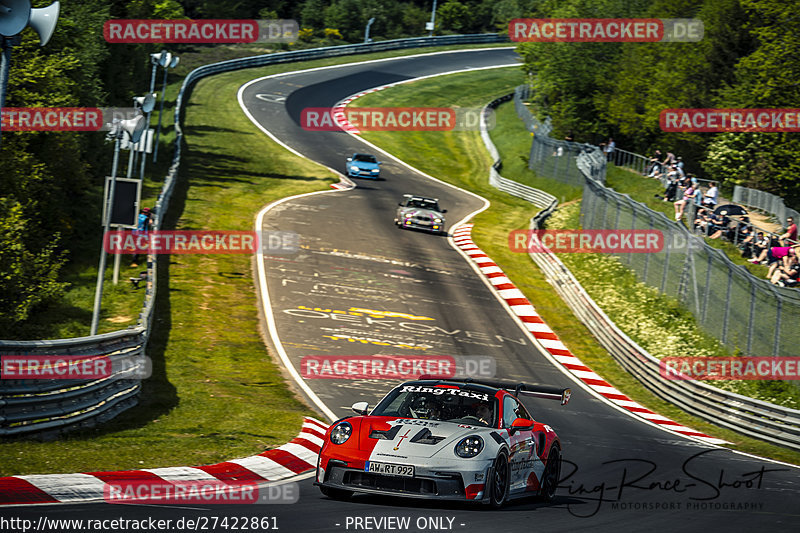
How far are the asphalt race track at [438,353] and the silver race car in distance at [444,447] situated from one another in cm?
23

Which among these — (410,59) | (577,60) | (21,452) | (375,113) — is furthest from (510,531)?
(410,59)

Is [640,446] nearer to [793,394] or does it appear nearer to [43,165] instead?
[793,394]

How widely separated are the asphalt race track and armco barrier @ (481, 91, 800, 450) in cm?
208

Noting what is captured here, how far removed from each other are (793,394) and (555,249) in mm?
16383

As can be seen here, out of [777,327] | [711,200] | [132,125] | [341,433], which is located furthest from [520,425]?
[711,200]

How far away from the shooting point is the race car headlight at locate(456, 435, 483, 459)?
32.7 ft

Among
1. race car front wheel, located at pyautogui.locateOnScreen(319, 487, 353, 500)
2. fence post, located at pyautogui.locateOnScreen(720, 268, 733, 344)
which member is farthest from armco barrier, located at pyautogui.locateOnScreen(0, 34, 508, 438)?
fence post, located at pyautogui.locateOnScreen(720, 268, 733, 344)

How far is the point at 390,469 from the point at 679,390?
14.9 meters

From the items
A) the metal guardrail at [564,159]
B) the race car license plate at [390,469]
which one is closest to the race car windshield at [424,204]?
the metal guardrail at [564,159]

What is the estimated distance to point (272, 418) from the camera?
17125 mm

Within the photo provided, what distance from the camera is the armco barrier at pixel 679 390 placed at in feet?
64.1

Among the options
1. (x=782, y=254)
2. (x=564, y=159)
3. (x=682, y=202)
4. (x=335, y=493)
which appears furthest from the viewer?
(x=564, y=159)

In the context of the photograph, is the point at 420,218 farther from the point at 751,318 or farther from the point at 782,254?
the point at 751,318

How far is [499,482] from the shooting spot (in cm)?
1031
